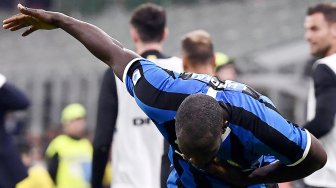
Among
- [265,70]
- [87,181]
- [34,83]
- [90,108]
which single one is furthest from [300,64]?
[87,181]

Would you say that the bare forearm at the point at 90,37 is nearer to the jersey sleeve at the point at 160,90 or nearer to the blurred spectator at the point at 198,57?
the jersey sleeve at the point at 160,90

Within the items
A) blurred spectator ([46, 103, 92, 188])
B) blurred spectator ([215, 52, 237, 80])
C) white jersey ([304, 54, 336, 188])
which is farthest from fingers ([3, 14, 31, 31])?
blurred spectator ([46, 103, 92, 188])

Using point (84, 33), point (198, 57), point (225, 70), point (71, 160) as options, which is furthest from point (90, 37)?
point (71, 160)

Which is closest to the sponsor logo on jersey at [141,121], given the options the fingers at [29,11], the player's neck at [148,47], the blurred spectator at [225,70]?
the player's neck at [148,47]

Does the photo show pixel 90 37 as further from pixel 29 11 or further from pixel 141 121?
pixel 141 121

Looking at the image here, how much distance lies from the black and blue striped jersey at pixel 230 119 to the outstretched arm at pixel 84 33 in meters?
0.09

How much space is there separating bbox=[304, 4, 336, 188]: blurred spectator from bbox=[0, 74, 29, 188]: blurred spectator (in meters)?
1.95

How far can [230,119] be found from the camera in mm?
4727

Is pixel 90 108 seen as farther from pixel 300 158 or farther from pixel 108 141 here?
pixel 300 158

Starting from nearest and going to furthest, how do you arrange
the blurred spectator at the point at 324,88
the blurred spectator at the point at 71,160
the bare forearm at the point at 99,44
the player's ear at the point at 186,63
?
the bare forearm at the point at 99,44 → the blurred spectator at the point at 324,88 → the player's ear at the point at 186,63 → the blurred spectator at the point at 71,160

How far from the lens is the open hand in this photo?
17.1 feet

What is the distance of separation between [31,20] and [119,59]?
0.51 m

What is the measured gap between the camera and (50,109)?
65.0ft

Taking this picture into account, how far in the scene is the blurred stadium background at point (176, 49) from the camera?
17078 mm
